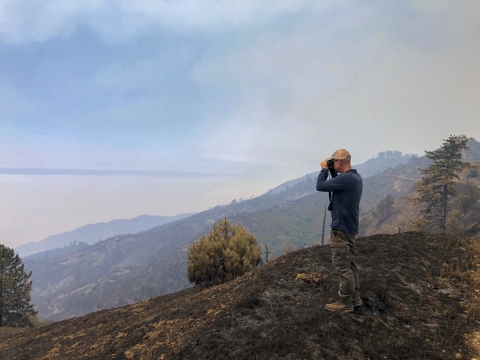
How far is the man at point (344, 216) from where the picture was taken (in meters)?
5.01

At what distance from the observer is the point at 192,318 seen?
6.42 meters

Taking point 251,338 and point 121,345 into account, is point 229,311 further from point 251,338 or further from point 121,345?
point 121,345

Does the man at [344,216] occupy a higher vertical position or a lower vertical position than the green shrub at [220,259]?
higher

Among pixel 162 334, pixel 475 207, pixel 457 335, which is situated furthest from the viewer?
pixel 475 207

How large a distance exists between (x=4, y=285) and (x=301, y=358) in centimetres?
3237

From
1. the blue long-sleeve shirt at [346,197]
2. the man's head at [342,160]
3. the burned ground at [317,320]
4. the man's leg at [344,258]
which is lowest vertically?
the burned ground at [317,320]

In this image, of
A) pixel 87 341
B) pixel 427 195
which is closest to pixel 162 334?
pixel 87 341

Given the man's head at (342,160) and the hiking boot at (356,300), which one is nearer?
the man's head at (342,160)

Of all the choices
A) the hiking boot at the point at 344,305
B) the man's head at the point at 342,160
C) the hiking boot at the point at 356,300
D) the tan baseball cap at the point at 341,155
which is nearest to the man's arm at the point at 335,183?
the man's head at the point at 342,160

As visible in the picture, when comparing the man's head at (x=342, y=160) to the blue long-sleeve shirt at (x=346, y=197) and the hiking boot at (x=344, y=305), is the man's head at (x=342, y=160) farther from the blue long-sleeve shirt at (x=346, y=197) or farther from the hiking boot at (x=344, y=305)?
the hiking boot at (x=344, y=305)

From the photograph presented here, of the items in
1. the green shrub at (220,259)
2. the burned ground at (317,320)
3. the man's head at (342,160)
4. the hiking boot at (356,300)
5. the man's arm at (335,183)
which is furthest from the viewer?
the green shrub at (220,259)

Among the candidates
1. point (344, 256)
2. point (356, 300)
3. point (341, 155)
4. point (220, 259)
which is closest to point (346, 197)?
point (341, 155)

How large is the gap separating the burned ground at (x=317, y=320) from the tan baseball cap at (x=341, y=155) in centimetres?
311

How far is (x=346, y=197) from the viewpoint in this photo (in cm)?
511
